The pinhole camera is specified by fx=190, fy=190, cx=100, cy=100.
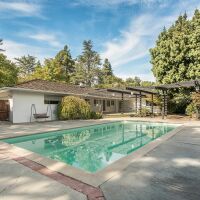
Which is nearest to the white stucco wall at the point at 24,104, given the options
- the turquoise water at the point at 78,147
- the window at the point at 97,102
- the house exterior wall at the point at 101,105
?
the turquoise water at the point at 78,147

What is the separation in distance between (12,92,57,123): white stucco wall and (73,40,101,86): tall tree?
36066 millimetres

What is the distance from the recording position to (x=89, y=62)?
56.4m

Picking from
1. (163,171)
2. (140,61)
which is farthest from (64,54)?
(163,171)

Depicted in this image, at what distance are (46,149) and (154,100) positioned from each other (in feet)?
61.2

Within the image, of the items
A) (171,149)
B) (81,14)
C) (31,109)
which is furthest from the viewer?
(31,109)

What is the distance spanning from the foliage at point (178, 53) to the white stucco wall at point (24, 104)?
570 inches

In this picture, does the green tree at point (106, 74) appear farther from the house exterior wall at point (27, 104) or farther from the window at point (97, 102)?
the house exterior wall at point (27, 104)

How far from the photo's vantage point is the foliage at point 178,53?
20.5 metres

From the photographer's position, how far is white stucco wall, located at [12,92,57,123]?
608 inches

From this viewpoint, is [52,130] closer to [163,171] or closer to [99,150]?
[99,150]

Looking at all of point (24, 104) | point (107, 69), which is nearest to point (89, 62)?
point (107, 69)

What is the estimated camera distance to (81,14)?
15.2 meters

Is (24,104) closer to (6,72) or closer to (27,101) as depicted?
(27,101)

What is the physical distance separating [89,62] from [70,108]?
132 ft
